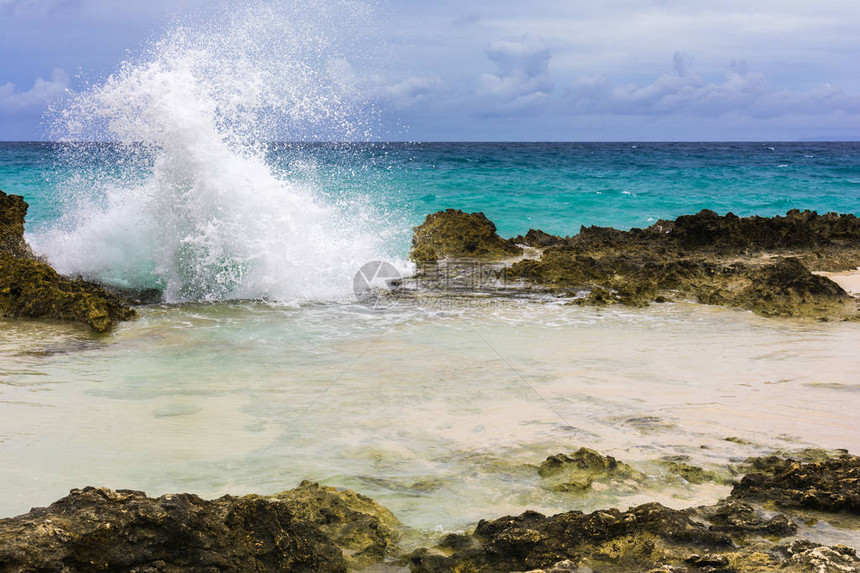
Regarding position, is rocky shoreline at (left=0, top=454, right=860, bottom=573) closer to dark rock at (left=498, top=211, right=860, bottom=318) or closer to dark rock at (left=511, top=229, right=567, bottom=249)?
dark rock at (left=498, top=211, right=860, bottom=318)

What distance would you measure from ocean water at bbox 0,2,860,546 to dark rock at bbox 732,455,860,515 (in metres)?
0.16

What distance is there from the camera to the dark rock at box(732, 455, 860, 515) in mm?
2705

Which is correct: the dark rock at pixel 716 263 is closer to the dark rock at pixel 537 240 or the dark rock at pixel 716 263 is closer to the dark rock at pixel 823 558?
the dark rock at pixel 537 240

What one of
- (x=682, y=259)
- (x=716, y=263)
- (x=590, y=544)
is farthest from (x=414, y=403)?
(x=682, y=259)

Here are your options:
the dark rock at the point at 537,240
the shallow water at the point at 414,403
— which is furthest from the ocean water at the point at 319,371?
the dark rock at the point at 537,240

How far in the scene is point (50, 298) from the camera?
6.16 m

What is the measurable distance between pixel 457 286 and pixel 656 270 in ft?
8.22

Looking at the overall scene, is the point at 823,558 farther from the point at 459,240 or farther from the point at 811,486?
the point at 459,240

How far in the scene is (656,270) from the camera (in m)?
8.33

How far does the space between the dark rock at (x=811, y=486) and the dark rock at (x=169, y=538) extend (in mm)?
1655

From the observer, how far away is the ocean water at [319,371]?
3.25 m

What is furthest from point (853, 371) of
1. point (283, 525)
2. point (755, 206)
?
point (755, 206)

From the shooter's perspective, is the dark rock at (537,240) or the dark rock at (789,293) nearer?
the dark rock at (789,293)

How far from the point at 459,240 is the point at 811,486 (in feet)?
25.4
